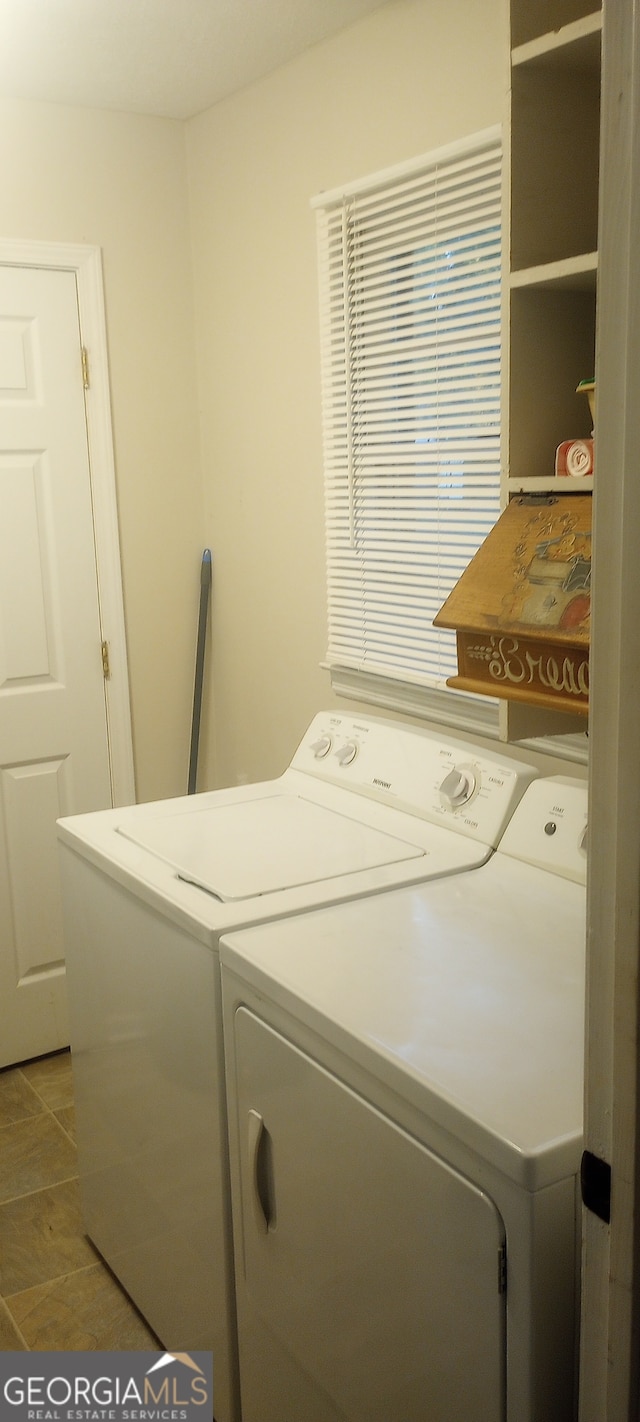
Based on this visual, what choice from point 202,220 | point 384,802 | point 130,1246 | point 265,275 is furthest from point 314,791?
point 202,220

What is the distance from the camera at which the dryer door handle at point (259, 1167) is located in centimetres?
152

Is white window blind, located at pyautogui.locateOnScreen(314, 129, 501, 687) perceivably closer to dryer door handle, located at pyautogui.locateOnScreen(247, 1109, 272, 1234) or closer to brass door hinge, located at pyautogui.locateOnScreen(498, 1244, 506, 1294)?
dryer door handle, located at pyautogui.locateOnScreen(247, 1109, 272, 1234)

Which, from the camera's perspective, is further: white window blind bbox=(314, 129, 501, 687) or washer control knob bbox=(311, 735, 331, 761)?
washer control knob bbox=(311, 735, 331, 761)

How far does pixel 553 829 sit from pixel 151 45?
1.92 metres

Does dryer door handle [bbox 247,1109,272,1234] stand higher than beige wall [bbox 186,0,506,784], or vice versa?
beige wall [bbox 186,0,506,784]

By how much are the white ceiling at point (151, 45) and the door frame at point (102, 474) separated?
0.36 metres

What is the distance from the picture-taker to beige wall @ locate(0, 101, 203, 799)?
2773mm

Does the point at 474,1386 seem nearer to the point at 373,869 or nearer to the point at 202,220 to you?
the point at 373,869

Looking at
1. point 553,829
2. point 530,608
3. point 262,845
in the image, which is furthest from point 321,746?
point 530,608

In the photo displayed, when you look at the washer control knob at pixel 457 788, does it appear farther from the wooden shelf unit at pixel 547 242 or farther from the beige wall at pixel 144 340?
the beige wall at pixel 144 340

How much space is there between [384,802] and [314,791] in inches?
8.0

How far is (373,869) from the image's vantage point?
182 cm

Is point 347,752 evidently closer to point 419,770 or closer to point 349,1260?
point 419,770

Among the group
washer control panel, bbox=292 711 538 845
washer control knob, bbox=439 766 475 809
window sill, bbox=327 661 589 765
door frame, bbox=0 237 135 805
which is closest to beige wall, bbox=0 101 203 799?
door frame, bbox=0 237 135 805
